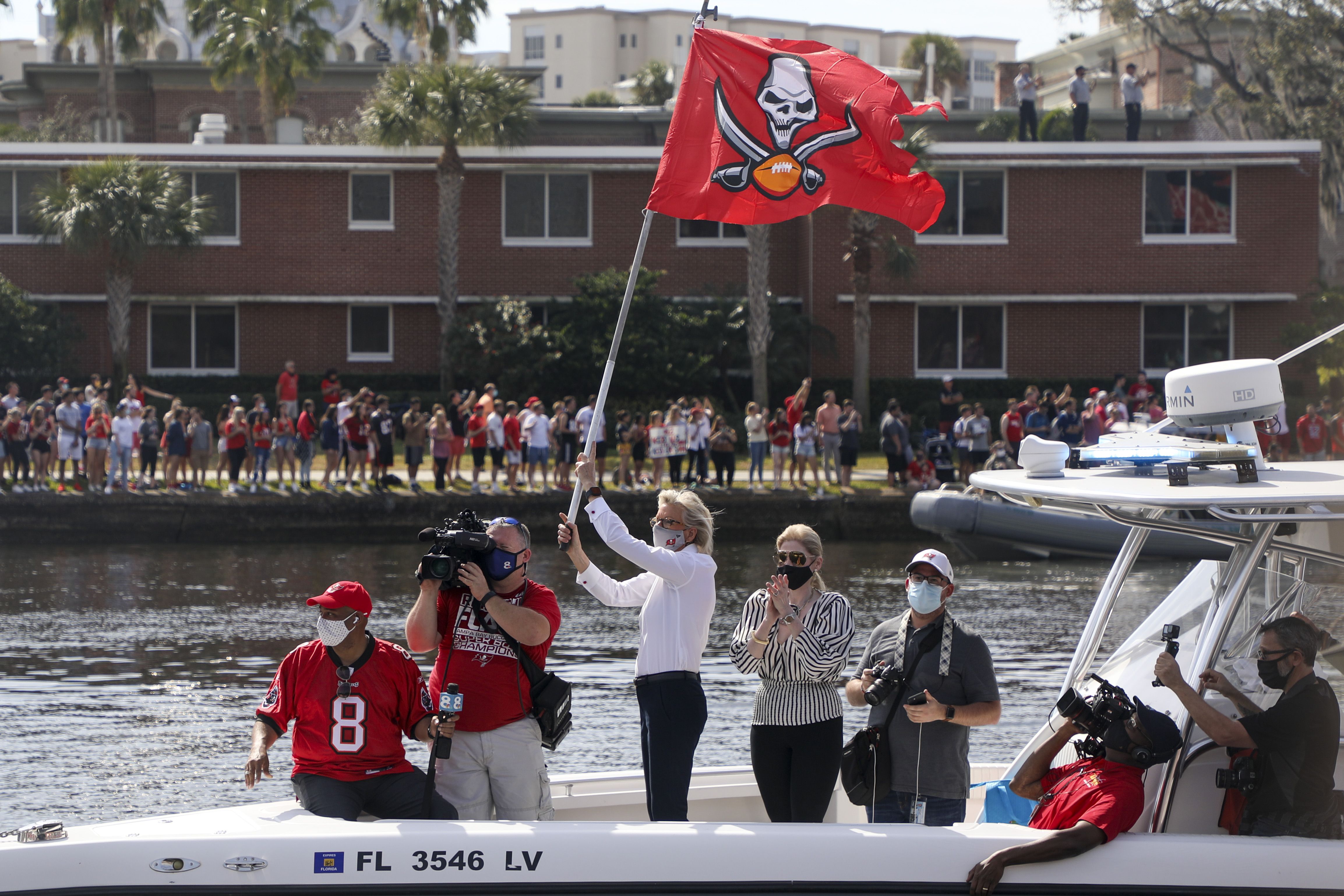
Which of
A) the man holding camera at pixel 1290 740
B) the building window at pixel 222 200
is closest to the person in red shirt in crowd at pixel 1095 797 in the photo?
the man holding camera at pixel 1290 740

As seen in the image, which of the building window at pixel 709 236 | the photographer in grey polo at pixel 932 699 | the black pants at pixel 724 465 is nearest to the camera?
the photographer in grey polo at pixel 932 699

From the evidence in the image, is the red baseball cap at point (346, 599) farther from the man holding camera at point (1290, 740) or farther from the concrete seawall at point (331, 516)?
the concrete seawall at point (331, 516)

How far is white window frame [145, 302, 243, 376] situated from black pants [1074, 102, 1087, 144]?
2172 centimetres

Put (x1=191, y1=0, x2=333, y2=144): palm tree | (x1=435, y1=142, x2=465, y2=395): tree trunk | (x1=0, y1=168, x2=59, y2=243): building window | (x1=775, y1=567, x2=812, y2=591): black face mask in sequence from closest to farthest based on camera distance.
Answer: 1. (x1=775, y1=567, x2=812, y2=591): black face mask
2. (x1=435, y1=142, x2=465, y2=395): tree trunk
3. (x1=0, y1=168, x2=59, y2=243): building window
4. (x1=191, y1=0, x2=333, y2=144): palm tree

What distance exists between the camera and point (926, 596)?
5727mm

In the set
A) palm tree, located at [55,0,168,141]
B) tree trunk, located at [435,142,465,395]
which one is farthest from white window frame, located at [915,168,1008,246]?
palm tree, located at [55,0,168,141]

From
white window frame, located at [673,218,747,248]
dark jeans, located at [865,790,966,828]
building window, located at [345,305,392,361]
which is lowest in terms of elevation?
dark jeans, located at [865,790,966,828]

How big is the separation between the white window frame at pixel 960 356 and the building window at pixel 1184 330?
3.45m

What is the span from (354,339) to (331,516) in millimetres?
13311

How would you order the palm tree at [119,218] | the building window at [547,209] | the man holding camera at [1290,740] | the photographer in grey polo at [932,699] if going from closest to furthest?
1. the man holding camera at [1290,740]
2. the photographer in grey polo at [932,699]
3. the palm tree at [119,218]
4. the building window at [547,209]

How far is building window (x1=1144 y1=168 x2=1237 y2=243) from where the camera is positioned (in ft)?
117

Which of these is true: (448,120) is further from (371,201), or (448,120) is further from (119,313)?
(119,313)

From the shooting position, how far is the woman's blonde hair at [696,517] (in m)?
6.07

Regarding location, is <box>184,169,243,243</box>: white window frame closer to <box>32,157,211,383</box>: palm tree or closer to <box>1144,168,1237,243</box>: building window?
<box>32,157,211,383</box>: palm tree
